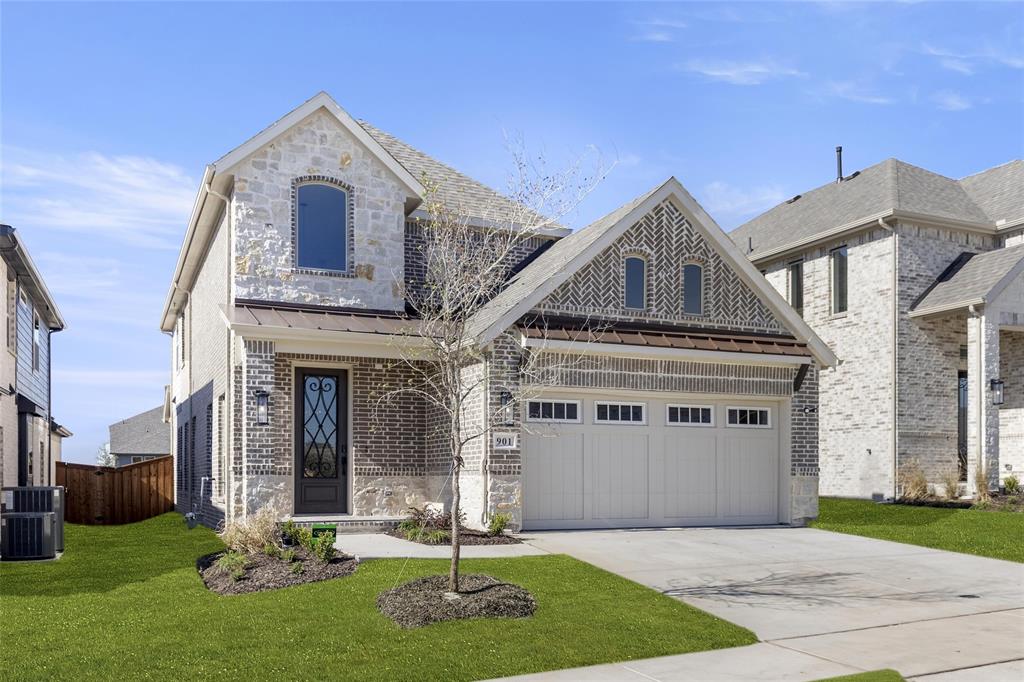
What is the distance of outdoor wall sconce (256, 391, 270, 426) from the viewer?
14.9 m

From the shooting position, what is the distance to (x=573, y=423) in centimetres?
1595

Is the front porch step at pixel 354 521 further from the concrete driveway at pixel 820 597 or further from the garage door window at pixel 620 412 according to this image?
the garage door window at pixel 620 412

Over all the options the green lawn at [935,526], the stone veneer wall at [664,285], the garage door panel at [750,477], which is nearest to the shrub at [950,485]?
the green lawn at [935,526]

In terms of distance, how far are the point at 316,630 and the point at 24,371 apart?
16.7 metres

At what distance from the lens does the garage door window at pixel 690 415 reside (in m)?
16.8

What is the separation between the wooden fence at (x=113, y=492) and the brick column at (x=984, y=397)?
19.9 meters

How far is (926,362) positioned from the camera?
23.0 meters

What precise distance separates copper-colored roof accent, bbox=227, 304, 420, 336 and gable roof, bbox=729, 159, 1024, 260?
13.2m

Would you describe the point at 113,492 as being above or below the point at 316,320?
below

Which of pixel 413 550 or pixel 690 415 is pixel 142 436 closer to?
pixel 690 415

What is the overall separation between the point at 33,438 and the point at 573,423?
1491 cm

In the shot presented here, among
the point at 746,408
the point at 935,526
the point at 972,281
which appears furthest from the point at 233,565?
the point at 972,281

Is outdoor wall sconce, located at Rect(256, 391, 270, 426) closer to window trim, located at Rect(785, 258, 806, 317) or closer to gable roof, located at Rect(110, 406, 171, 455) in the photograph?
window trim, located at Rect(785, 258, 806, 317)

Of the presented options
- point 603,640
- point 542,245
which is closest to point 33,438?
point 542,245
